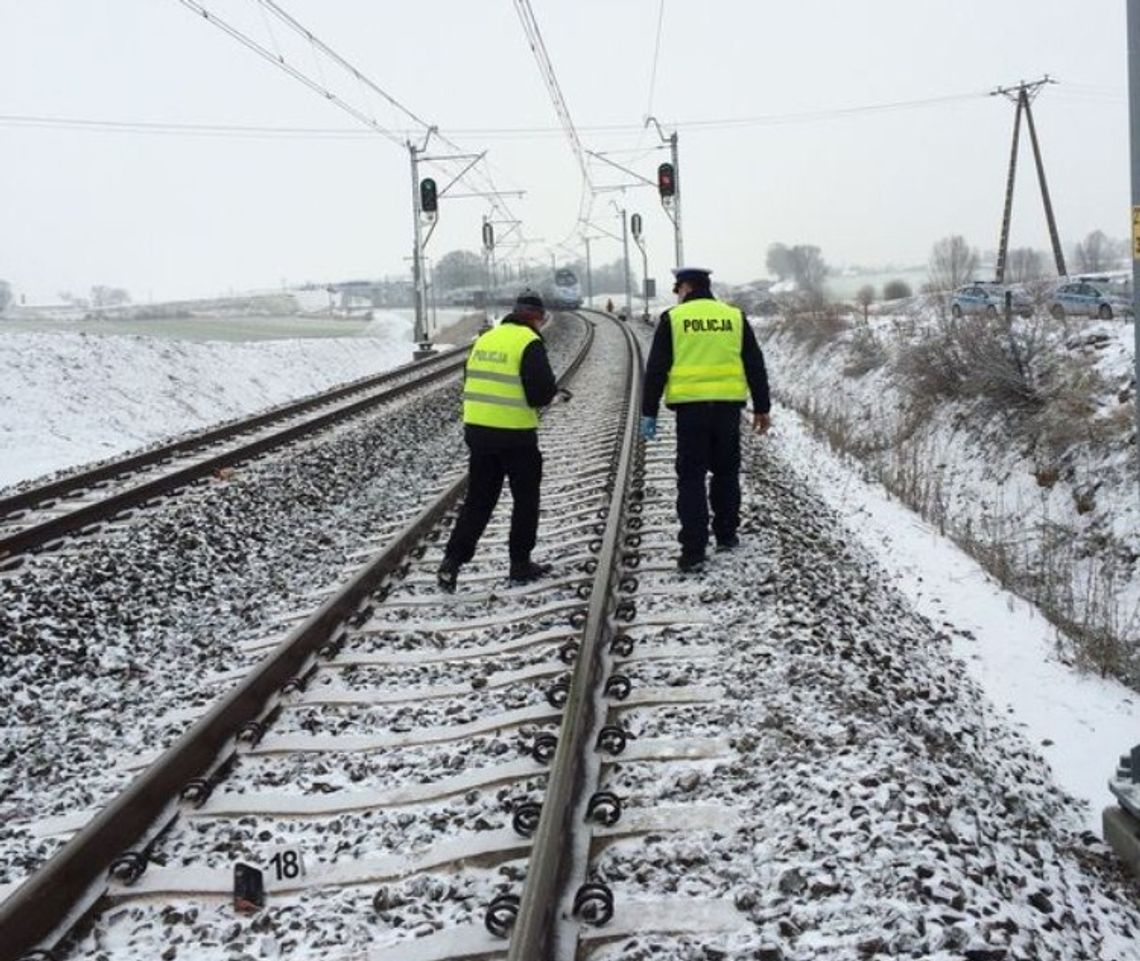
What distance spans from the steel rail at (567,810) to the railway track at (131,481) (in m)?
4.75

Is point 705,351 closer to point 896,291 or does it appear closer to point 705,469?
point 705,469

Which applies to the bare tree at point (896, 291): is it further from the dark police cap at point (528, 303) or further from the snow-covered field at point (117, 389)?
the dark police cap at point (528, 303)

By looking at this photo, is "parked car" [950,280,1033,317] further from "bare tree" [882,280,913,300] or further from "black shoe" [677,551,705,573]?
"bare tree" [882,280,913,300]

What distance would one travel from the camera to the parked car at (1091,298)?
83.0 ft

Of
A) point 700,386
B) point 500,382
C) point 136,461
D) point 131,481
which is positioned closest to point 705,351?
point 700,386

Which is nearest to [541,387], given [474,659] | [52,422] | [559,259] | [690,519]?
[690,519]

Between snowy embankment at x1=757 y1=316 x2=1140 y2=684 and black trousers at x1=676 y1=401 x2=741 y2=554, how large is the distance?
2.27 m

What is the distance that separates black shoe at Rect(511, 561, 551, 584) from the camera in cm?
667

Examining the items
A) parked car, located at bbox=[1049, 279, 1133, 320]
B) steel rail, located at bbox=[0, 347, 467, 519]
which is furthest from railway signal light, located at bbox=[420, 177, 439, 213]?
parked car, located at bbox=[1049, 279, 1133, 320]

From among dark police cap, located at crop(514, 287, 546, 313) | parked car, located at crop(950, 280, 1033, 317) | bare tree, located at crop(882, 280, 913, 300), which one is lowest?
dark police cap, located at crop(514, 287, 546, 313)

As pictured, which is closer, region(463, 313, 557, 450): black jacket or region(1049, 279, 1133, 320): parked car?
region(463, 313, 557, 450): black jacket

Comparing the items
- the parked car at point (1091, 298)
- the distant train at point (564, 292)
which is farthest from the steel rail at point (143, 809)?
the distant train at point (564, 292)

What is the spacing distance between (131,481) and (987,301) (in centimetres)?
1731

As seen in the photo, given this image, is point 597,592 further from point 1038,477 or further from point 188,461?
point 1038,477
